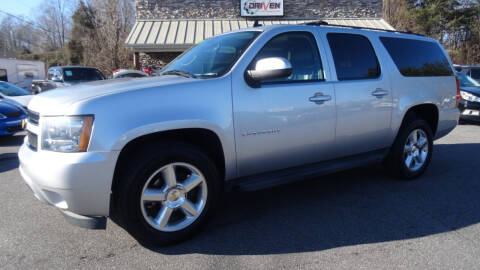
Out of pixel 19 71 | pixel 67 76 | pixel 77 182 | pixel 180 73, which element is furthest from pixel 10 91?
pixel 19 71

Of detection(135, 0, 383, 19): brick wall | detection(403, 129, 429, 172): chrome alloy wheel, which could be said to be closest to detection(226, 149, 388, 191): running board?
detection(403, 129, 429, 172): chrome alloy wheel

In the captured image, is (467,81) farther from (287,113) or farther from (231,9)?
(231,9)

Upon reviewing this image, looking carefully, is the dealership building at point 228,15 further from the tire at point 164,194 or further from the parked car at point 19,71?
the tire at point 164,194

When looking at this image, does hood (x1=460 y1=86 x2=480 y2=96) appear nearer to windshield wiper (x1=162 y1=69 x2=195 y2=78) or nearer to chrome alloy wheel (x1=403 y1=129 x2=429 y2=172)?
chrome alloy wheel (x1=403 y1=129 x2=429 y2=172)

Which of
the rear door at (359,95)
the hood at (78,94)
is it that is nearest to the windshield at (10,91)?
the hood at (78,94)

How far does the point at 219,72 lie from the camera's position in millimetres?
3322

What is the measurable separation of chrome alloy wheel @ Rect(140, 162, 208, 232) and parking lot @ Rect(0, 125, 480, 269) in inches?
9.1

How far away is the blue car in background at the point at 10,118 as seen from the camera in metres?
7.62

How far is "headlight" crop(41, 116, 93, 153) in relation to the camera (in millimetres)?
2605

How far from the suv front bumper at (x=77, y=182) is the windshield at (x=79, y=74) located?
12626 mm

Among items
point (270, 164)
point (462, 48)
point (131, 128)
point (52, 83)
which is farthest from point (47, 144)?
point (462, 48)

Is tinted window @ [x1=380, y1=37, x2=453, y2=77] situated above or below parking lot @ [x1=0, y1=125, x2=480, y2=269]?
above

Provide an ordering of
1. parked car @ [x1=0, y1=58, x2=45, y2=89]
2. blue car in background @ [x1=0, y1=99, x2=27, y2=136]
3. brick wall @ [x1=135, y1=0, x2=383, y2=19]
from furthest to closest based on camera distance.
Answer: parked car @ [x1=0, y1=58, x2=45, y2=89], brick wall @ [x1=135, y1=0, x2=383, y2=19], blue car in background @ [x1=0, y1=99, x2=27, y2=136]

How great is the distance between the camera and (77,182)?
2582mm
